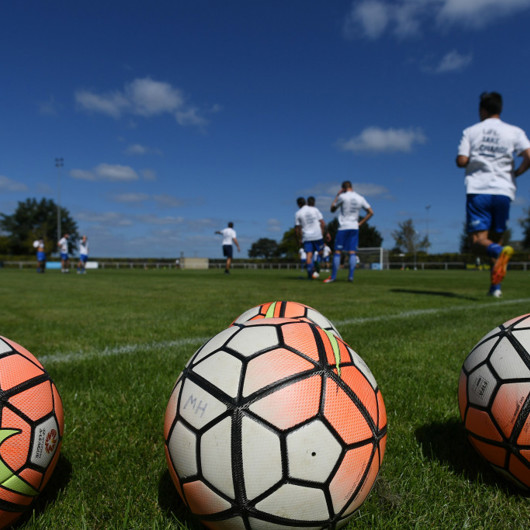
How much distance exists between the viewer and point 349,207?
39.6 ft

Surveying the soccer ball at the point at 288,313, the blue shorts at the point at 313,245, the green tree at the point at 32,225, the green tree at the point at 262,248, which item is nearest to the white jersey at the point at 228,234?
the blue shorts at the point at 313,245

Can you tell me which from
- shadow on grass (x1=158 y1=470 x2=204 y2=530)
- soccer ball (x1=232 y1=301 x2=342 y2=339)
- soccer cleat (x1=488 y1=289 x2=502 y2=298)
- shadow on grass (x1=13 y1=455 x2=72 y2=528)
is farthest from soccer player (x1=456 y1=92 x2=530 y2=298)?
shadow on grass (x1=13 y1=455 x2=72 y2=528)

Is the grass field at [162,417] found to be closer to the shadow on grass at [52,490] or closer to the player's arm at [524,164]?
the shadow on grass at [52,490]

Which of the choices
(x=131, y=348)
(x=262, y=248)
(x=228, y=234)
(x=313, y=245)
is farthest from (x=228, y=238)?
(x=262, y=248)

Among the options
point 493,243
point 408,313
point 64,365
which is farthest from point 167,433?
point 493,243

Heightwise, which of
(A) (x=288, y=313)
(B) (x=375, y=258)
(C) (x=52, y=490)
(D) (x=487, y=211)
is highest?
(D) (x=487, y=211)

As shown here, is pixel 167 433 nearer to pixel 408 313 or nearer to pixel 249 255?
pixel 408 313

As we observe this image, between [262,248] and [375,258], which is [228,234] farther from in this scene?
[262,248]

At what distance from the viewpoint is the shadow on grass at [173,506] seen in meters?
1.51

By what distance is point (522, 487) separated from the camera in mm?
1705

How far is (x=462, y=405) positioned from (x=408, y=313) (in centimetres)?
433

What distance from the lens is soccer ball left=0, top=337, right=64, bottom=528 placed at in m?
1.47

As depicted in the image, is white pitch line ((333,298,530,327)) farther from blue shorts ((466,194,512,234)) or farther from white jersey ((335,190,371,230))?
white jersey ((335,190,371,230))

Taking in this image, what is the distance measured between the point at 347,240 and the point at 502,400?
10.9m
